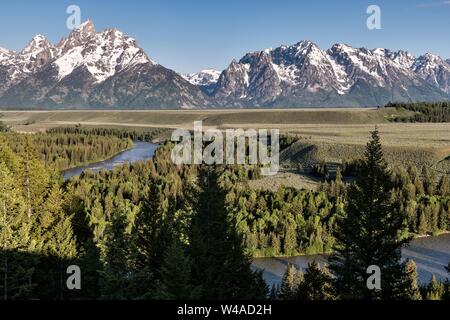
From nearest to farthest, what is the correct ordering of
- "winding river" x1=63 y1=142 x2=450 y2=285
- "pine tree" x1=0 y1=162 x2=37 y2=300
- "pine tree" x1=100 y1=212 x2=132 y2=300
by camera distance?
"pine tree" x1=100 y1=212 x2=132 y2=300
"pine tree" x1=0 y1=162 x2=37 y2=300
"winding river" x1=63 y1=142 x2=450 y2=285

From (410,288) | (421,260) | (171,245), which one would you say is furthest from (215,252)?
(421,260)

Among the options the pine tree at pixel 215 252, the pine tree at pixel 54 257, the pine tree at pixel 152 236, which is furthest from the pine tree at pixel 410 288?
the pine tree at pixel 54 257

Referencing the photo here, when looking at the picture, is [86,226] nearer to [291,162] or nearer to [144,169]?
[144,169]

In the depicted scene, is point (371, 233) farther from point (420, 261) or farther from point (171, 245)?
point (420, 261)

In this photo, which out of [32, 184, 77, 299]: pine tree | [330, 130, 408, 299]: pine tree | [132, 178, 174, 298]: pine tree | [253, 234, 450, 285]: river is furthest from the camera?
[253, 234, 450, 285]: river

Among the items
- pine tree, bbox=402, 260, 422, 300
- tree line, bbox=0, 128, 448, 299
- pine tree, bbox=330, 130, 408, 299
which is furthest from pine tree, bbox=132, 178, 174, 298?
pine tree, bbox=402, 260, 422, 300

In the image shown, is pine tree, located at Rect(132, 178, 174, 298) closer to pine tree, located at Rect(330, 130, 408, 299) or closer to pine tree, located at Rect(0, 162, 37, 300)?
pine tree, located at Rect(0, 162, 37, 300)
